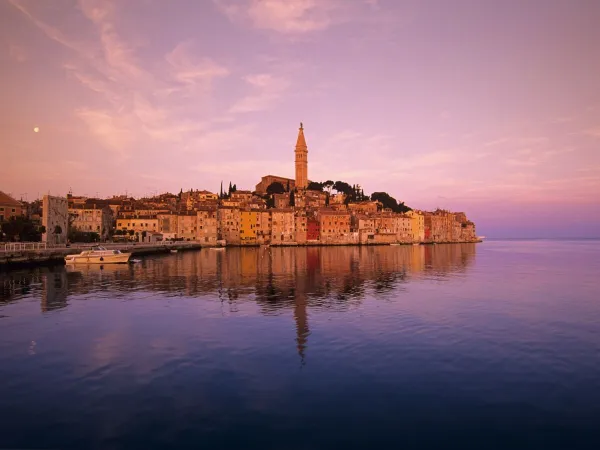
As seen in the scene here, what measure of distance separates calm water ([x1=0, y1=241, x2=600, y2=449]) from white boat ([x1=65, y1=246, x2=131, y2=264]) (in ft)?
81.8

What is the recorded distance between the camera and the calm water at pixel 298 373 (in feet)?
27.3

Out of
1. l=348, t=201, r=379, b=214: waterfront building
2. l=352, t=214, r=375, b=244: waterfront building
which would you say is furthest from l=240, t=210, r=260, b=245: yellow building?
l=348, t=201, r=379, b=214: waterfront building

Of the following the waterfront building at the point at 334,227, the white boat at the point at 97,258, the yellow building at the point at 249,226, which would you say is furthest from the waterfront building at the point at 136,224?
the white boat at the point at 97,258

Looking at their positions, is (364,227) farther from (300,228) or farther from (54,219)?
(54,219)

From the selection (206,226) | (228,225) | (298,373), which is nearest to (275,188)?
(228,225)

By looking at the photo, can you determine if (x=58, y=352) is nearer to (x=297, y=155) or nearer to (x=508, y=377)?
(x=508, y=377)

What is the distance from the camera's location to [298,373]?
11.5 metres

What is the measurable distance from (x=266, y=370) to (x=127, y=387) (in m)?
3.75

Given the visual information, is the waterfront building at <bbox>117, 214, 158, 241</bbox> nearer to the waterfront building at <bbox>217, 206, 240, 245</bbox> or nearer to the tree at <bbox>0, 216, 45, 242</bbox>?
the waterfront building at <bbox>217, 206, 240, 245</bbox>

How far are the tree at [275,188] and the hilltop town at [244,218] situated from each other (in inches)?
14.3

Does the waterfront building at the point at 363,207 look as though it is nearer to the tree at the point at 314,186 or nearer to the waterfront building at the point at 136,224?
the tree at the point at 314,186

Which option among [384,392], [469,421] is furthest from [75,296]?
[469,421]

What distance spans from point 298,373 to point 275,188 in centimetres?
13533

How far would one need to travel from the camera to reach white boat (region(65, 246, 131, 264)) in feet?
150
